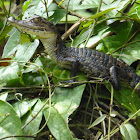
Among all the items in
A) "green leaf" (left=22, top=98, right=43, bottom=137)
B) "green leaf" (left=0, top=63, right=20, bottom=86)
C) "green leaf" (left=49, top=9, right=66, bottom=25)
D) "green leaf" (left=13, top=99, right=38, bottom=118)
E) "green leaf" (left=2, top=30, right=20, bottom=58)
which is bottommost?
"green leaf" (left=22, top=98, right=43, bottom=137)

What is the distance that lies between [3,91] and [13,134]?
623 millimetres

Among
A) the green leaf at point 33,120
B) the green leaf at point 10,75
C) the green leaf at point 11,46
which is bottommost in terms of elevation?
the green leaf at point 33,120

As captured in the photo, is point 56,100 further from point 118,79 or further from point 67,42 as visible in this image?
point 67,42

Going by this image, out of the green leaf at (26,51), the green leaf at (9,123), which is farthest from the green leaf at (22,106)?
the green leaf at (26,51)

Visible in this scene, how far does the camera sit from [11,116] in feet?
5.61

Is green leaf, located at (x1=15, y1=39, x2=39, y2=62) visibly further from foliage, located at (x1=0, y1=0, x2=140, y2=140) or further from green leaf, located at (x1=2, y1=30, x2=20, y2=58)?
green leaf, located at (x1=2, y1=30, x2=20, y2=58)

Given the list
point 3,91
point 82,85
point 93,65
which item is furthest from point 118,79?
point 3,91

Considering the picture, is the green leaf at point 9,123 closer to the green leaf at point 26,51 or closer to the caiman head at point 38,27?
the green leaf at point 26,51

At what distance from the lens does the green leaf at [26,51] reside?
219 centimetres

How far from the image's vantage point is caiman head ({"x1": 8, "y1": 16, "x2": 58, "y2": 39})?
2.21 m

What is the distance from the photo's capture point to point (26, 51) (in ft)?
7.38

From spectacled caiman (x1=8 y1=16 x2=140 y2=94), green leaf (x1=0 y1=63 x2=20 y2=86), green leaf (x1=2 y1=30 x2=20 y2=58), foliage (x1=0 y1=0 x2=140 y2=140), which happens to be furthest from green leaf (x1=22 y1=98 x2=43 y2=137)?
green leaf (x1=2 y1=30 x2=20 y2=58)

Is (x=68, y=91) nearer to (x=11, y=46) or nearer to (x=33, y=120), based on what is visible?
(x=33, y=120)

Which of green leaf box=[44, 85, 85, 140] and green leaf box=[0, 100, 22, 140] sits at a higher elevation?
green leaf box=[0, 100, 22, 140]
